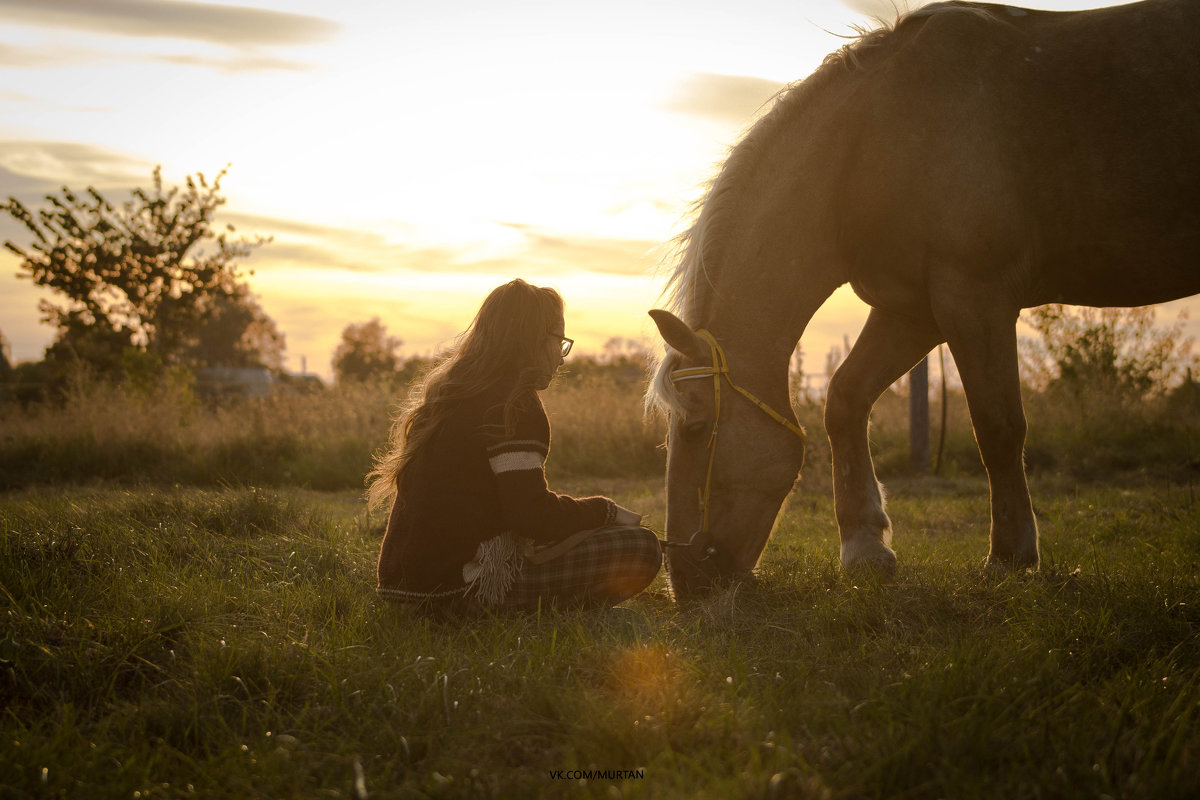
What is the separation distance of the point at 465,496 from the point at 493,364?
531mm

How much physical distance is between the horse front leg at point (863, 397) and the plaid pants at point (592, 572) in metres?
1.23

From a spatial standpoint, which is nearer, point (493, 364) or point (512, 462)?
point (512, 462)

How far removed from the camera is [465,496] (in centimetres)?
296

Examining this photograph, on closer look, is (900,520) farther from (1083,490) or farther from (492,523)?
(492,523)

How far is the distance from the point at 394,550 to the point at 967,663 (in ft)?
6.66

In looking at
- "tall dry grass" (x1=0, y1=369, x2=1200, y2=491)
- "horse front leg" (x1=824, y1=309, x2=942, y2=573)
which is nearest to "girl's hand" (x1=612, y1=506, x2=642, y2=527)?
"horse front leg" (x1=824, y1=309, x2=942, y2=573)

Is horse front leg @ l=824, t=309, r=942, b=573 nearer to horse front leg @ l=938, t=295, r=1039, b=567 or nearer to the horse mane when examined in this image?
horse front leg @ l=938, t=295, r=1039, b=567

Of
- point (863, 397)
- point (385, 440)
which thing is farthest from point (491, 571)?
point (385, 440)

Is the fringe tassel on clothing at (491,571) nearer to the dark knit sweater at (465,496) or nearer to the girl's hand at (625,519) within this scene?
the dark knit sweater at (465,496)

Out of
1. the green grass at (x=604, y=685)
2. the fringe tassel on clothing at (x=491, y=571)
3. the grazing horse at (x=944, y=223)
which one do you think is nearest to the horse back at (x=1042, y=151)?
the grazing horse at (x=944, y=223)

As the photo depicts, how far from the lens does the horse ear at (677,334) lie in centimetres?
316

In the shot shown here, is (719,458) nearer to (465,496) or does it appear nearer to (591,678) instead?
(465,496)

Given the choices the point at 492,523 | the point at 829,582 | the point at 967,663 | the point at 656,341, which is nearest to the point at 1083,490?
the point at 829,582

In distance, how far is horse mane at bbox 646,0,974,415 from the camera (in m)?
3.57
